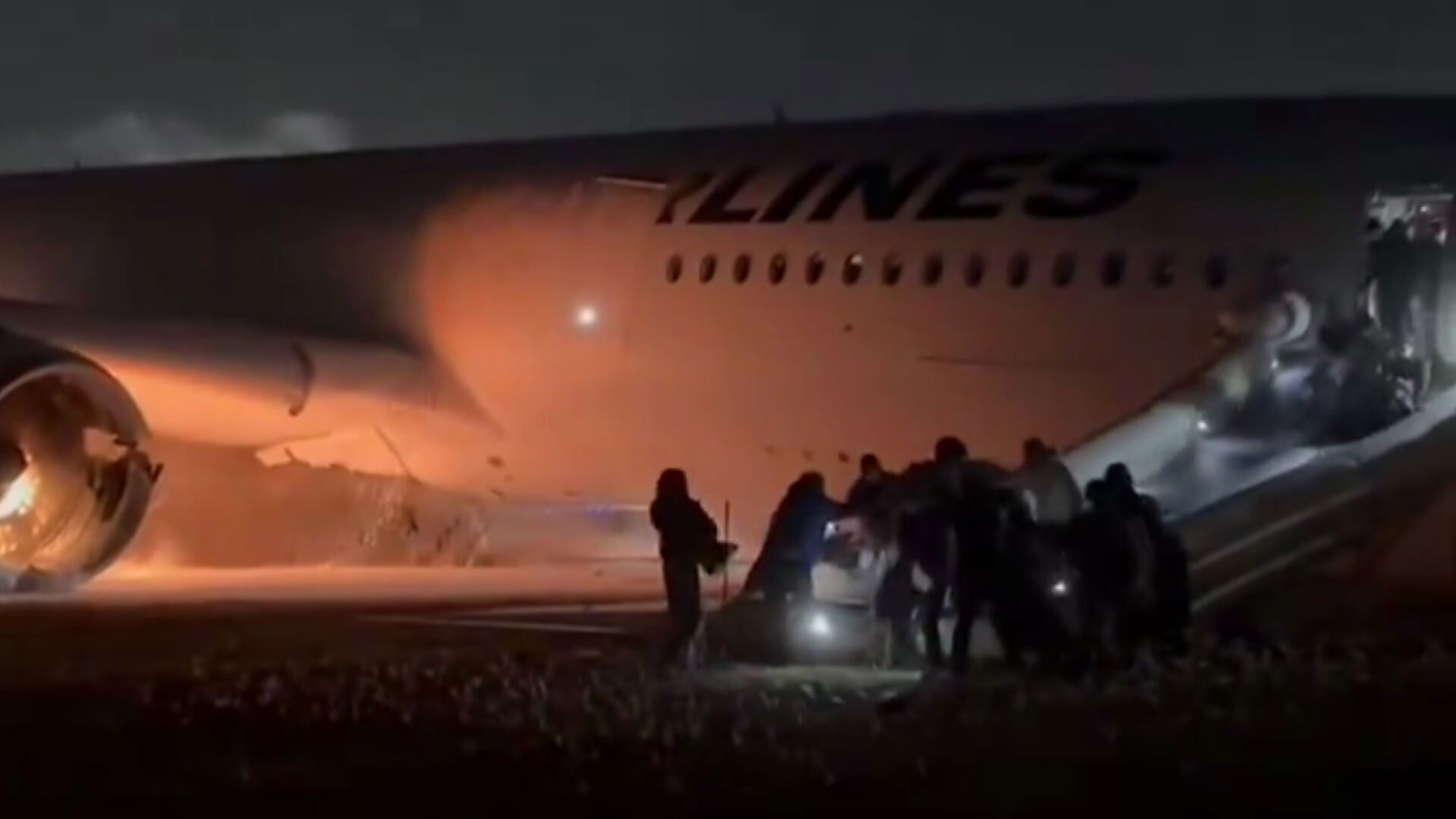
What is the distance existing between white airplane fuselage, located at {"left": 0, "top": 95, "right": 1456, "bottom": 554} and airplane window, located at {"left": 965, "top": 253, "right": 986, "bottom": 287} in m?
0.02

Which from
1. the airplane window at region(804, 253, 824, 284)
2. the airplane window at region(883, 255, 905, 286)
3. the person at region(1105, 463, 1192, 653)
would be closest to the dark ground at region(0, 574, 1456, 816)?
the person at region(1105, 463, 1192, 653)

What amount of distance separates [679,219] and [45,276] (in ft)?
28.2

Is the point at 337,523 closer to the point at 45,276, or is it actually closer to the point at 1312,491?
the point at 45,276

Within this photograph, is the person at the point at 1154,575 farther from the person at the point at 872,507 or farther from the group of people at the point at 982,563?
the person at the point at 872,507

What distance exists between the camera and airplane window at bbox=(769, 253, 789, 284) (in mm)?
21500

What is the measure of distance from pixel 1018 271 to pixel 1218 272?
1597 millimetres

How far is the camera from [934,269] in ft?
67.2

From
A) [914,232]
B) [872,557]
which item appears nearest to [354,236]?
[914,232]

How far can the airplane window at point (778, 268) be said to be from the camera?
21.5 meters

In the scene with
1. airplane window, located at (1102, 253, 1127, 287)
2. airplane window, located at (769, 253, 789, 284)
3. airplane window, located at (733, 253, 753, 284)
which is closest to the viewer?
airplane window, located at (1102, 253, 1127, 287)

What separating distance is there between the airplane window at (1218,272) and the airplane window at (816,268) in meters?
3.39

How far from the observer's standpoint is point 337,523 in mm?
25859

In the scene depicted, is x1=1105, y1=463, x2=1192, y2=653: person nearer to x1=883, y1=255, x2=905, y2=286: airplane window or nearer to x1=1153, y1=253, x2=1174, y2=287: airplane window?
x1=1153, y1=253, x2=1174, y2=287: airplane window

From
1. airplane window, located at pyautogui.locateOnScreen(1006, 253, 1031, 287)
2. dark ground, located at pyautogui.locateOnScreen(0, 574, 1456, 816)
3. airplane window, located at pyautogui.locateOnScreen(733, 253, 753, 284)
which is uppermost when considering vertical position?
airplane window, located at pyautogui.locateOnScreen(733, 253, 753, 284)
